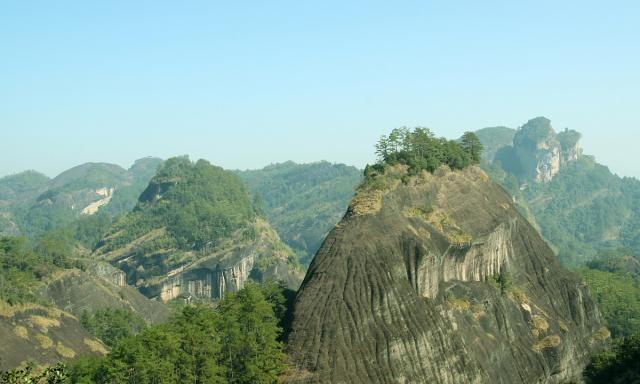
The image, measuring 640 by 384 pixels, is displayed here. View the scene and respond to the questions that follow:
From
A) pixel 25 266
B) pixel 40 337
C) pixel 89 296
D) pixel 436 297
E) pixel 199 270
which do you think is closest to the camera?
pixel 436 297

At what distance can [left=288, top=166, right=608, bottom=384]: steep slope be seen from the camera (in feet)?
249

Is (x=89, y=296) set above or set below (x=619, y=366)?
above

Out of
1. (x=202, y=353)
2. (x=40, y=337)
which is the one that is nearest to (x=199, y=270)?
(x=40, y=337)

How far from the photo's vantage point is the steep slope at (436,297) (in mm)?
75938

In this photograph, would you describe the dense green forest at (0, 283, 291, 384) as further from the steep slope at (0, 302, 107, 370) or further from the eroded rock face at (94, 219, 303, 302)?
the eroded rock face at (94, 219, 303, 302)

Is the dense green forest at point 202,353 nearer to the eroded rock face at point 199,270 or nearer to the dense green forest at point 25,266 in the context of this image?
the dense green forest at point 25,266

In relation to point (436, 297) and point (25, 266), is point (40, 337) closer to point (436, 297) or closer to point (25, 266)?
point (25, 266)

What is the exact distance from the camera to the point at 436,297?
86750 mm

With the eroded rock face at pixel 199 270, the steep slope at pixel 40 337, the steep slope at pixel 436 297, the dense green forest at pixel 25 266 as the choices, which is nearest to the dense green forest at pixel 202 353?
the steep slope at pixel 436 297

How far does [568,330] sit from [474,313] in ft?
58.2

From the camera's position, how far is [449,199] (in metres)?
102

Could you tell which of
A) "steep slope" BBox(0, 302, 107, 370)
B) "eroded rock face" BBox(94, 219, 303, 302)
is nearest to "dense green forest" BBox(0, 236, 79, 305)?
"steep slope" BBox(0, 302, 107, 370)

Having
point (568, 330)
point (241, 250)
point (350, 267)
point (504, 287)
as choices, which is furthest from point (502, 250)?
point (241, 250)

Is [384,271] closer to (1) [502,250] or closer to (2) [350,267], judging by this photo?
(2) [350,267]
